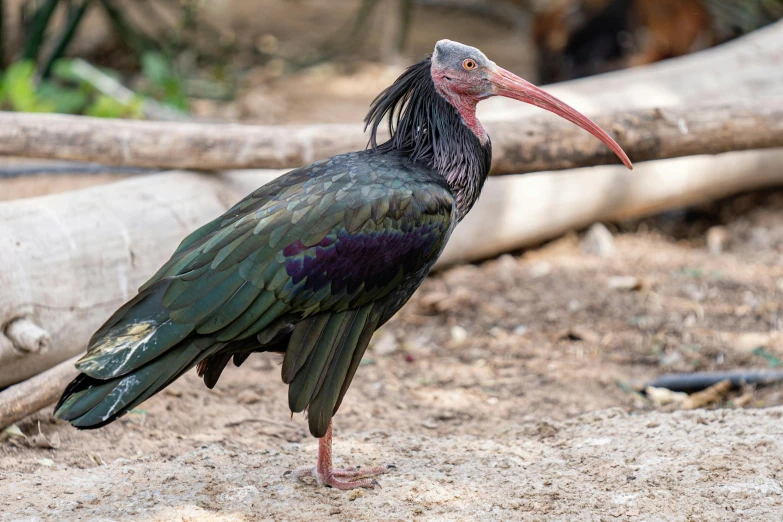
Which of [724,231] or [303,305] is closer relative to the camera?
[303,305]

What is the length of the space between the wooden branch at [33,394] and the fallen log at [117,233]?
204 mm

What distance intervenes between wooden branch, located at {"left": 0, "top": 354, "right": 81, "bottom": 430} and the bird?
741mm

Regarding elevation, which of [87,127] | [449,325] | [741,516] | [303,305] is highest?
[87,127]

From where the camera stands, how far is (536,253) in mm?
6992

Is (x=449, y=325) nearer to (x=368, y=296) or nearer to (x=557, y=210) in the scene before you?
(x=557, y=210)

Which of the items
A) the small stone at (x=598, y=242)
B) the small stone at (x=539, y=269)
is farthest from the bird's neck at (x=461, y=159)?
the small stone at (x=598, y=242)

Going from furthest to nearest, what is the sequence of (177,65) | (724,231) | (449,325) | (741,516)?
(177,65) < (724,231) < (449,325) < (741,516)

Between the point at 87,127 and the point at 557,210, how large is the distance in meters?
3.43

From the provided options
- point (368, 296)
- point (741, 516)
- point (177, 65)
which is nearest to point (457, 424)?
point (368, 296)

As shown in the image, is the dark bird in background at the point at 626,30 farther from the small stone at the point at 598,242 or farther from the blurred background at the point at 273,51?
the small stone at the point at 598,242

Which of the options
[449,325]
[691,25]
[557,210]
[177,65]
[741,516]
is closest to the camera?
[741,516]

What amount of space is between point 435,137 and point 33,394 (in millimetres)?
2138

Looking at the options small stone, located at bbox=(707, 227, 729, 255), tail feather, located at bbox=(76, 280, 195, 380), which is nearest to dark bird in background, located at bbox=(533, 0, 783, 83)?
small stone, located at bbox=(707, 227, 729, 255)

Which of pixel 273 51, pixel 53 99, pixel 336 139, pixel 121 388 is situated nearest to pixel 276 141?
pixel 336 139
